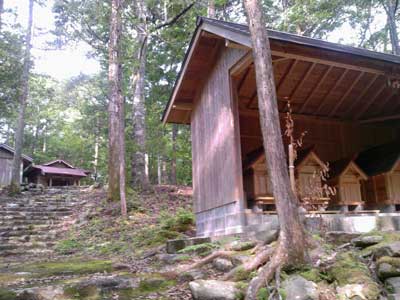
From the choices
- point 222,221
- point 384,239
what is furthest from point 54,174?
point 384,239

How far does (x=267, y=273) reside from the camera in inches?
161

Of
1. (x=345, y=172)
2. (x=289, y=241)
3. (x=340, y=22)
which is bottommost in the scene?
(x=289, y=241)

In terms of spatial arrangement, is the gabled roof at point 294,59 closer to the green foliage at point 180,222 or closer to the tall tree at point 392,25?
the green foliage at point 180,222

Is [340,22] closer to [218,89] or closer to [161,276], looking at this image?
[218,89]

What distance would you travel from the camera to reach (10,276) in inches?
237

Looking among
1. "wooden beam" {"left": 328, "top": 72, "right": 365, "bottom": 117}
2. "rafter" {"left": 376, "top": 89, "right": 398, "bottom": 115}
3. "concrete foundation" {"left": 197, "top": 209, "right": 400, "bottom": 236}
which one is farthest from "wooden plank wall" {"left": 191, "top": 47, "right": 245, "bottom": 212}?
"rafter" {"left": 376, "top": 89, "right": 398, "bottom": 115}

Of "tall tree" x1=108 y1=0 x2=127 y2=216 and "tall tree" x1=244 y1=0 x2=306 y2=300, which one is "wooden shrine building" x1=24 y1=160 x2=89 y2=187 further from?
"tall tree" x1=244 y1=0 x2=306 y2=300

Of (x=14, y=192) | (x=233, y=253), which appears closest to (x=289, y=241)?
(x=233, y=253)

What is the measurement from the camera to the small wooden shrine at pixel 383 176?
31.7ft

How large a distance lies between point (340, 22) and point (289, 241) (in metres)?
20.2

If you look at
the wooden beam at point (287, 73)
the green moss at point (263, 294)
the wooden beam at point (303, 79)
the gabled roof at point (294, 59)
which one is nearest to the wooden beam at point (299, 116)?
the gabled roof at point (294, 59)

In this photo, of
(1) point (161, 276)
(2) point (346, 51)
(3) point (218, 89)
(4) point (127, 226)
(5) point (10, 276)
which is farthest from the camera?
(4) point (127, 226)

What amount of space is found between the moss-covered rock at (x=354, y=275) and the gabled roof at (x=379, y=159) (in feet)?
19.9

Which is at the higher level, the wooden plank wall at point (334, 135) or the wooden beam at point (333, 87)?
the wooden beam at point (333, 87)
